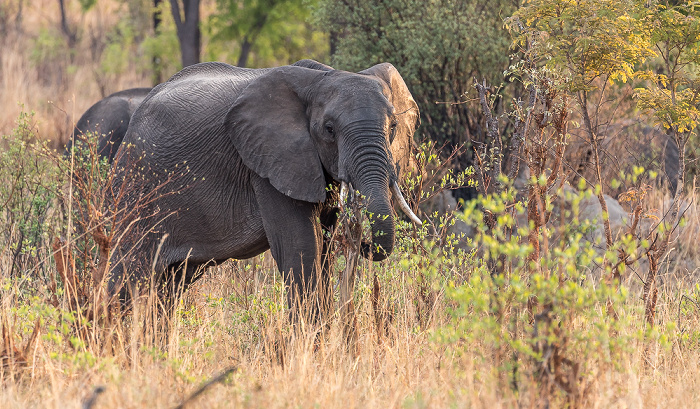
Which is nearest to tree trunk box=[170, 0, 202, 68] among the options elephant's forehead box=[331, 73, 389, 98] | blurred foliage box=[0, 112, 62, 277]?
blurred foliage box=[0, 112, 62, 277]

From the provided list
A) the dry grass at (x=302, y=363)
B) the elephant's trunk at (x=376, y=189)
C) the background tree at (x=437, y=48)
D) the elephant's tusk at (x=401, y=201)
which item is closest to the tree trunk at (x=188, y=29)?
the background tree at (x=437, y=48)

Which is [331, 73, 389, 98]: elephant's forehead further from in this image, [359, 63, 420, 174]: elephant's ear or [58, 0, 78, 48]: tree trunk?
[58, 0, 78, 48]: tree trunk

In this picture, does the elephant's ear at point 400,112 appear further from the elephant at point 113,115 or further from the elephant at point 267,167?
the elephant at point 113,115

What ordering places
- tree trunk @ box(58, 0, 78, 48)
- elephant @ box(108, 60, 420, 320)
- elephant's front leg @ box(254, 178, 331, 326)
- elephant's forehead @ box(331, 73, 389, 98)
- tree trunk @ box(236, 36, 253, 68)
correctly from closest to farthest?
elephant @ box(108, 60, 420, 320) < elephant's forehead @ box(331, 73, 389, 98) < elephant's front leg @ box(254, 178, 331, 326) < tree trunk @ box(236, 36, 253, 68) < tree trunk @ box(58, 0, 78, 48)

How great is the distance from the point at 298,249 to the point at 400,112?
1162 millimetres

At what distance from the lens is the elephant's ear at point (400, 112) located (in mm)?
5848

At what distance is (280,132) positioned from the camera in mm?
5773

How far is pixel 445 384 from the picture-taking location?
454 centimetres

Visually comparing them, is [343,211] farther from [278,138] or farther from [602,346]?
[602,346]

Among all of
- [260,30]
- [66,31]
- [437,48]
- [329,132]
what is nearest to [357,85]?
[329,132]

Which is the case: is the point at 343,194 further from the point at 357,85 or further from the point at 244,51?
the point at 244,51

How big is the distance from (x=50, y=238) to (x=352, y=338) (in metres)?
3.72

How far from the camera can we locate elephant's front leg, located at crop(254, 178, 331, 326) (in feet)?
18.7

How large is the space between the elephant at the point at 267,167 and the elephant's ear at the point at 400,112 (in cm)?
1
